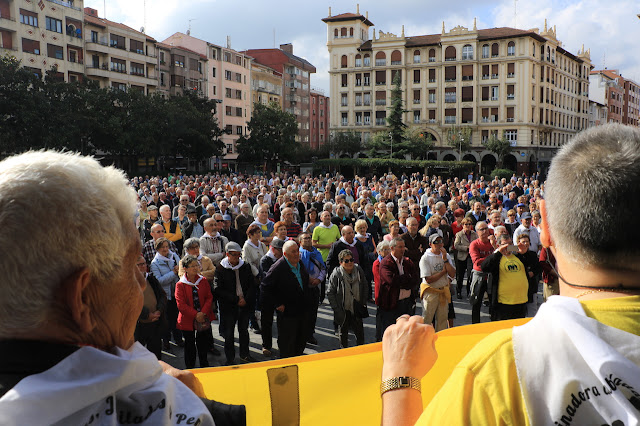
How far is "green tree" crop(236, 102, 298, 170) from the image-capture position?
63.7m

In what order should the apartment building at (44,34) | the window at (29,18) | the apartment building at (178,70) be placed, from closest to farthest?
the apartment building at (44,34), the window at (29,18), the apartment building at (178,70)

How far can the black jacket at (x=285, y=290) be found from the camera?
777 centimetres

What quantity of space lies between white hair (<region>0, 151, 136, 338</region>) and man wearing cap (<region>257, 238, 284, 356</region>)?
6.57 m

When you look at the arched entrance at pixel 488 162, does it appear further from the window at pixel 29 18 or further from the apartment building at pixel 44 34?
the window at pixel 29 18

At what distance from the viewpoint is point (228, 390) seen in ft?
10.6

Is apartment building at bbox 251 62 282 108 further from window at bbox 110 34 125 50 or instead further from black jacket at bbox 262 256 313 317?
black jacket at bbox 262 256 313 317

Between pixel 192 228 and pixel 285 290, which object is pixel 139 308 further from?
pixel 192 228

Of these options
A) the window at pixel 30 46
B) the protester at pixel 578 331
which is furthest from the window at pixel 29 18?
the protester at pixel 578 331

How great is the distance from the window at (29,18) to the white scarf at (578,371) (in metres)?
59.0

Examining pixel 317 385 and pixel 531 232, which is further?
pixel 531 232

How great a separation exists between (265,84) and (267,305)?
3229 inches

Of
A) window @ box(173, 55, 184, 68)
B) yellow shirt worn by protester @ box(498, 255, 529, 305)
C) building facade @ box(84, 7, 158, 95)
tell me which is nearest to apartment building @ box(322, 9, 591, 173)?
window @ box(173, 55, 184, 68)

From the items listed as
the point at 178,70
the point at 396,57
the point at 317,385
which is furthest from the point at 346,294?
the point at 396,57

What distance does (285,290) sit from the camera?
25.5 feet
